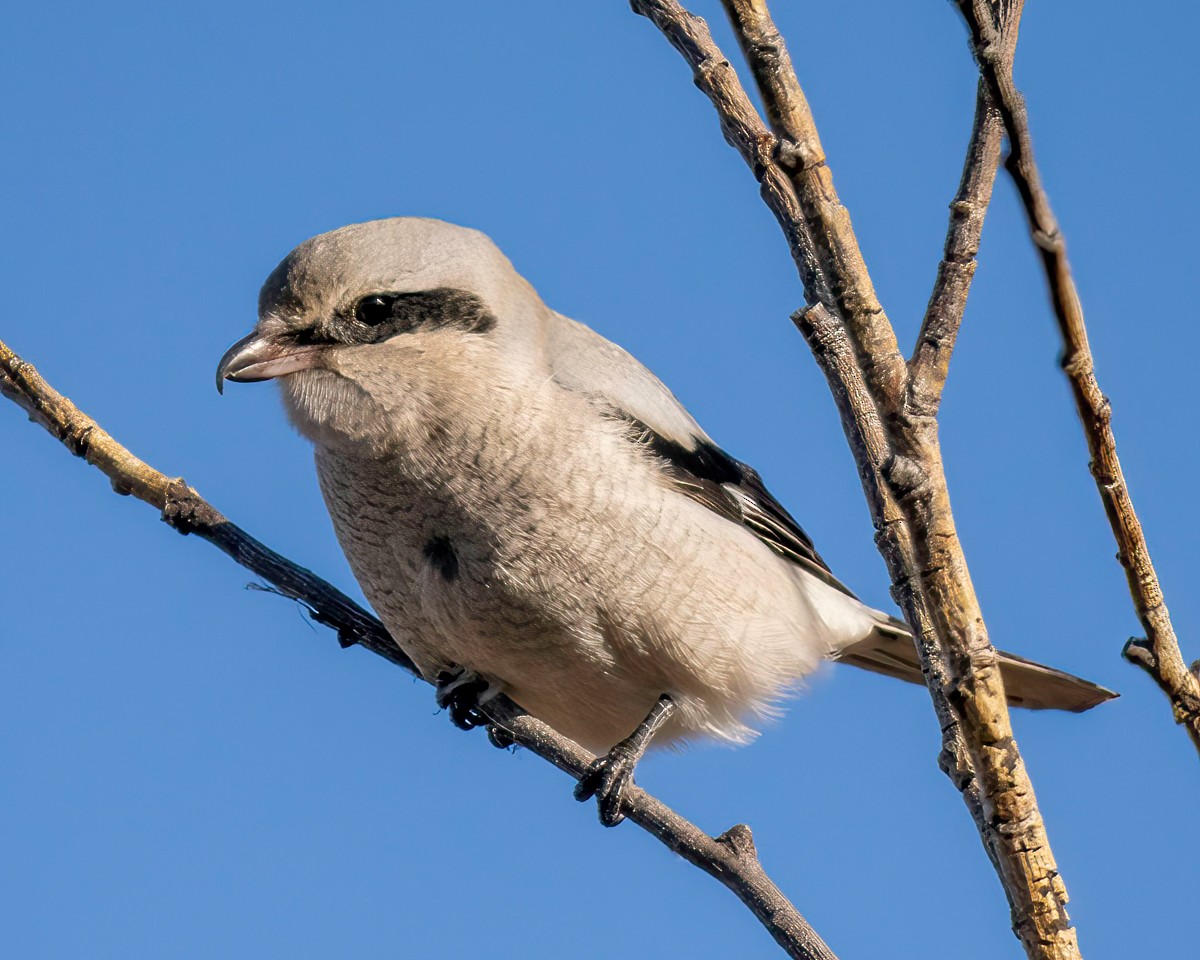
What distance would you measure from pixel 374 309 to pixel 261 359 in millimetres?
307

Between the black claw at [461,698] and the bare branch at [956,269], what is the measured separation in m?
2.14

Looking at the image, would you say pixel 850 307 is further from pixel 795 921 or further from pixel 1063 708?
pixel 1063 708

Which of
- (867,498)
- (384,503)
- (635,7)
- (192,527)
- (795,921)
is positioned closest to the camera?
(867,498)

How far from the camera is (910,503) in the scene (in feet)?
5.27

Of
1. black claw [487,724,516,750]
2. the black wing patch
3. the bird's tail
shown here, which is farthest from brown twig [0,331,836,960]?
the bird's tail

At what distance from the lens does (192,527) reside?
124 inches

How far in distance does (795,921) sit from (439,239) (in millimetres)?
2158

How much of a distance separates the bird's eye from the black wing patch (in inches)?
26.2

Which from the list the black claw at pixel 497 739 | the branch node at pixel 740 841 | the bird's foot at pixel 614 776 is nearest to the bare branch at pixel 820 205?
the branch node at pixel 740 841

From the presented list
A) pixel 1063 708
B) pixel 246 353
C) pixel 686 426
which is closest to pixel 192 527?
pixel 246 353

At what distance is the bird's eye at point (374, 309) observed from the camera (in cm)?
337

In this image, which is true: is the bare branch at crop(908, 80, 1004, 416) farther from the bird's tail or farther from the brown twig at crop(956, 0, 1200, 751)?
the bird's tail

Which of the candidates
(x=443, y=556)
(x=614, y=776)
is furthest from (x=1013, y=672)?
(x=443, y=556)

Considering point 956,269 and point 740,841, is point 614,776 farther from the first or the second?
point 956,269
